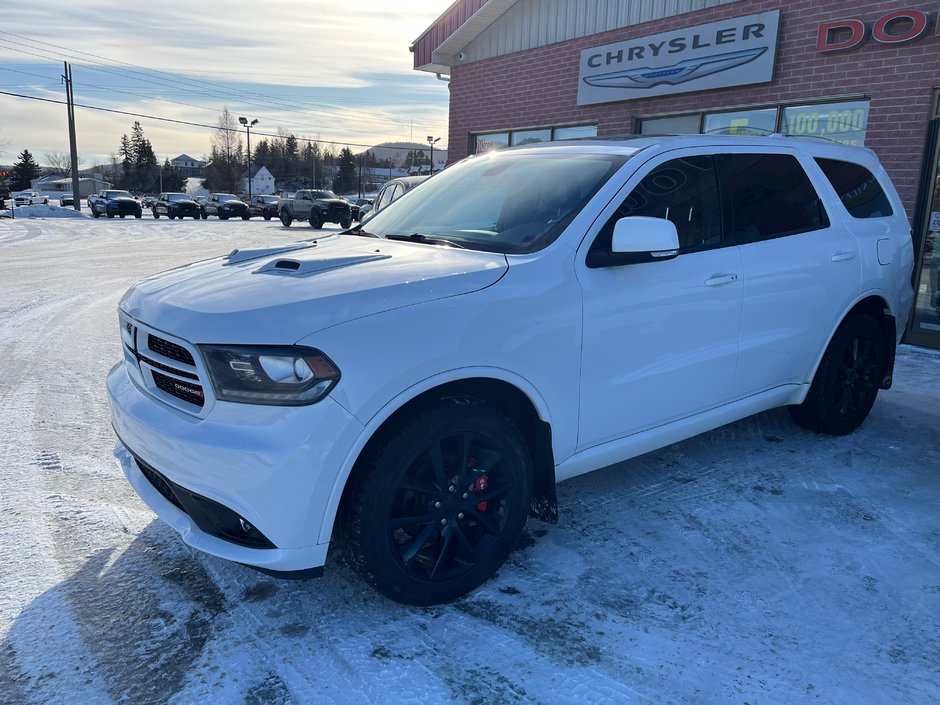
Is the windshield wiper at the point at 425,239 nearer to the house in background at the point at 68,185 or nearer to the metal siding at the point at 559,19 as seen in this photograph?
the metal siding at the point at 559,19

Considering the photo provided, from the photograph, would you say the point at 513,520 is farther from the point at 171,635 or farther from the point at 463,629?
the point at 171,635

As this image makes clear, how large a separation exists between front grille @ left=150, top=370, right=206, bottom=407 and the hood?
7.4 inches

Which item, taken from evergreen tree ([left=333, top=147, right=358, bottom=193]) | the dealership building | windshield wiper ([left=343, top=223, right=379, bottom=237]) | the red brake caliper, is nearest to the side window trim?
the dealership building

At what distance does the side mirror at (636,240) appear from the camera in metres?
2.87

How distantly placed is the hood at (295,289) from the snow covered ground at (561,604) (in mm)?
1096

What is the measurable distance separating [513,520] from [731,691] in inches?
38.1

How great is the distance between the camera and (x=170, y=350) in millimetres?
2527

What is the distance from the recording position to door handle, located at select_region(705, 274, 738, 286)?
3406mm

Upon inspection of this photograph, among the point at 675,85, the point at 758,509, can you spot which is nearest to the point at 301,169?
the point at 675,85

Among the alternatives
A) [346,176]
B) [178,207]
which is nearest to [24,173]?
[346,176]

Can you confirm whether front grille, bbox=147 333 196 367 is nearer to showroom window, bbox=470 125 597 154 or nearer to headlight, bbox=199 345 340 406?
headlight, bbox=199 345 340 406

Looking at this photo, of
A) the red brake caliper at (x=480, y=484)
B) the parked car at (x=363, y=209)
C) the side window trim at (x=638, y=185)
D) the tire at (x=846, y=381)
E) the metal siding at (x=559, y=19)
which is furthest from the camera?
the parked car at (x=363, y=209)

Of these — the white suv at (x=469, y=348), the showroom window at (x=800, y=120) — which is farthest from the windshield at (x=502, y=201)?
the showroom window at (x=800, y=120)

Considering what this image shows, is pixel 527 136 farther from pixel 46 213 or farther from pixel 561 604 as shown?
pixel 46 213
